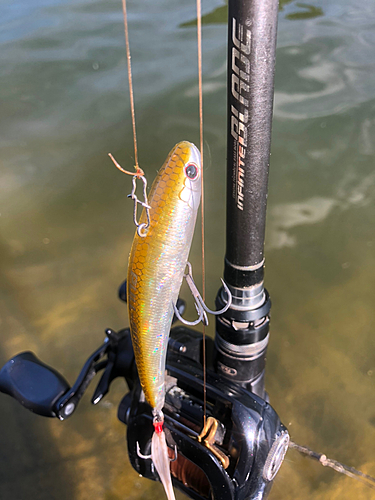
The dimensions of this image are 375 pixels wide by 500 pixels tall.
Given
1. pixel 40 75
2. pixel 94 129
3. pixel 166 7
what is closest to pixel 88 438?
pixel 94 129

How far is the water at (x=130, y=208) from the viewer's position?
64.6 inches

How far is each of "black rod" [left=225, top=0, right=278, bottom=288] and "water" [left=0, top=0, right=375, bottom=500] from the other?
546mm

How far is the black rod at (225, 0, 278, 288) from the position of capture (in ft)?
2.21

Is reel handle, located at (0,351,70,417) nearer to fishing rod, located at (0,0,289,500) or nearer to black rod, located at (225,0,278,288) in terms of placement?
fishing rod, located at (0,0,289,500)

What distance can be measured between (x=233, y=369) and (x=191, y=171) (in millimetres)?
691

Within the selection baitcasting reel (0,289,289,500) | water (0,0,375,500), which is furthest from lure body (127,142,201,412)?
water (0,0,375,500)

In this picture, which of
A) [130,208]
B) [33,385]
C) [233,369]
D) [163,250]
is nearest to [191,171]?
[163,250]

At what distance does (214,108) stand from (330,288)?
1.45m

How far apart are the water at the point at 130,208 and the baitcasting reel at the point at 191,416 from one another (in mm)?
535

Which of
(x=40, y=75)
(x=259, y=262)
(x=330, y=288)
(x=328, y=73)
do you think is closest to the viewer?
(x=259, y=262)

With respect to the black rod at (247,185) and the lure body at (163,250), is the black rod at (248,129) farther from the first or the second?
the lure body at (163,250)

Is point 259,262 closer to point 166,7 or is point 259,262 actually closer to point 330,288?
point 330,288

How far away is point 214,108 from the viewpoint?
2.70 m

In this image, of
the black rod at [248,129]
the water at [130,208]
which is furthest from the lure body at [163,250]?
the water at [130,208]
